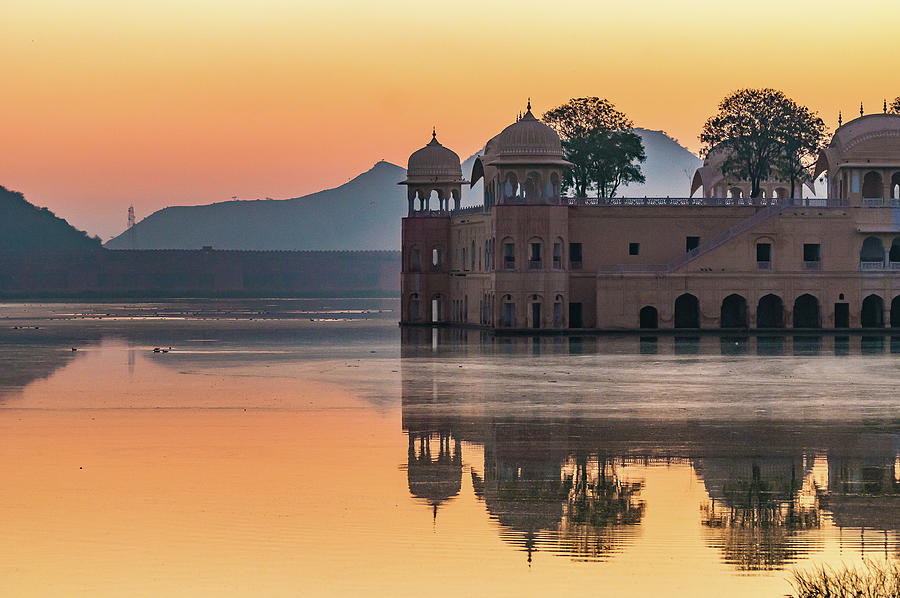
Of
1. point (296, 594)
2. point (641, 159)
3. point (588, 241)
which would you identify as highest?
point (641, 159)

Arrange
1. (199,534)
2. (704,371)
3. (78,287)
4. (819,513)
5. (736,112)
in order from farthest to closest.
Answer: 1. (78,287)
2. (736,112)
3. (704,371)
4. (819,513)
5. (199,534)

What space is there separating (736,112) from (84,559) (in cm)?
6810

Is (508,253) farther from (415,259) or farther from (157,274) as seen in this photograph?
(157,274)

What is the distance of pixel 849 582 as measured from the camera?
1351cm

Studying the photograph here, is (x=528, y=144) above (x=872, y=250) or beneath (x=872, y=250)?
above

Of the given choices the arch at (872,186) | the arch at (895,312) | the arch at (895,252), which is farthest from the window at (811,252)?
the arch at (872,186)

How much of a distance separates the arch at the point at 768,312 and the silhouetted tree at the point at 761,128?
32.7 ft

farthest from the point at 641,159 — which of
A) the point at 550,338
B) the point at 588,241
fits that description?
the point at 550,338

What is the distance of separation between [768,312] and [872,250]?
20.9 feet

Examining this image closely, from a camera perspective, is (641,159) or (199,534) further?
(641,159)

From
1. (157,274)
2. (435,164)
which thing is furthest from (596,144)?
(157,274)

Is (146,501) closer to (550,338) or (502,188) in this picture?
(550,338)

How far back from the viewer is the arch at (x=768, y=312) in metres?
71.7

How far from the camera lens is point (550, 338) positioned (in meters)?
64.0
